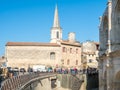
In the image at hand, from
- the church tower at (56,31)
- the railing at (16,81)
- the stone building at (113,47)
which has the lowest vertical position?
the railing at (16,81)

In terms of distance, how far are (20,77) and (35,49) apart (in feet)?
122

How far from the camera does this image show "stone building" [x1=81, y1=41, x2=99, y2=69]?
8721cm

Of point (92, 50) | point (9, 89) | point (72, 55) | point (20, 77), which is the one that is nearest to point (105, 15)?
point (20, 77)

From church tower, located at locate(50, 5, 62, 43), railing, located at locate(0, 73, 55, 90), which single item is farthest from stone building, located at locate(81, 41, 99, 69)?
railing, located at locate(0, 73, 55, 90)

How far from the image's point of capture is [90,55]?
91.6 m

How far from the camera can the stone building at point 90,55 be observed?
286ft

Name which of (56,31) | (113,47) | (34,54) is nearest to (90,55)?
(56,31)

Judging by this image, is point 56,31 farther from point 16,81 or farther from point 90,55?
point 16,81

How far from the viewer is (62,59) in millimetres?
70938

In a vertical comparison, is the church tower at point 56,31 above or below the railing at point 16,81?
above

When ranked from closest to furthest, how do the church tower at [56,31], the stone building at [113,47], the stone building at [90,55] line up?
the stone building at [113,47] < the stone building at [90,55] < the church tower at [56,31]

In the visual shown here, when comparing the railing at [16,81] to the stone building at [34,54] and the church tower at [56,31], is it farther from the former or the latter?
the church tower at [56,31]

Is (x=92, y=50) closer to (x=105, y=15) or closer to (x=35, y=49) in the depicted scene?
(x=35, y=49)

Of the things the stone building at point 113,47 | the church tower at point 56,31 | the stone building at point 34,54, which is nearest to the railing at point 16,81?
the stone building at point 113,47
